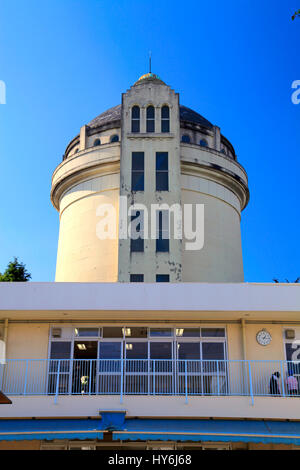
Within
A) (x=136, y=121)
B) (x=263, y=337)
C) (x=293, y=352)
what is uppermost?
(x=136, y=121)

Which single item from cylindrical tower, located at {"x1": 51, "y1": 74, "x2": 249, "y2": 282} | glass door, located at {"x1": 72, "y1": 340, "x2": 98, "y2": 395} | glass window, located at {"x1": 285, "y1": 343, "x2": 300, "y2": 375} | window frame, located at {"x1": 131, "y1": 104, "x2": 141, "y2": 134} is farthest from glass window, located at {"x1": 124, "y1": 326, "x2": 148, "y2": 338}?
window frame, located at {"x1": 131, "y1": 104, "x2": 141, "y2": 134}

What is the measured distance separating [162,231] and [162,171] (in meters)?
3.29

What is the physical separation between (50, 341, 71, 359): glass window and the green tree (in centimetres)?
1736

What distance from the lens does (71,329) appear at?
18.8 m

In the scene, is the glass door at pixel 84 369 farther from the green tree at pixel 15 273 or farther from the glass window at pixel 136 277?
the green tree at pixel 15 273

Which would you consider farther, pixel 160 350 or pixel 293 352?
pixel 160 350

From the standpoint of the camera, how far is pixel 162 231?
26.6 metres

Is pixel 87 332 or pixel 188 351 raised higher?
pixel 87 332

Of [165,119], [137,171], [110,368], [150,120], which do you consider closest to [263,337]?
[110,368]

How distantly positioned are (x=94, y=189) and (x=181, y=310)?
13.7m

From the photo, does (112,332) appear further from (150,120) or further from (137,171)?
(150,120)

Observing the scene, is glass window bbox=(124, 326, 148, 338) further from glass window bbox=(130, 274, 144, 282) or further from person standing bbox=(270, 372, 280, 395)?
glass window bbox=(130, 274, 144, 282)

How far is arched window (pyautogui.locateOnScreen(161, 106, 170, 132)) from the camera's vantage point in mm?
28734
